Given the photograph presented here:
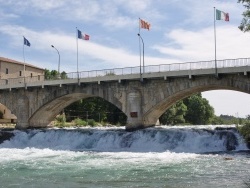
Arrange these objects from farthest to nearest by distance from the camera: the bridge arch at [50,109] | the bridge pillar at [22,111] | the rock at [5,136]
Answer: the bridge pillar at [22,111]
the bridge arch at [50,109]
the rock at [5,136]

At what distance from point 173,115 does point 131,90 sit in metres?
35.4

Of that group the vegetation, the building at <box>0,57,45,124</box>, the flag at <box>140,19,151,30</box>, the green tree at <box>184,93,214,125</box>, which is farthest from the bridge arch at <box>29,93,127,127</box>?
the green tree at <box>184,93,214,125</box>

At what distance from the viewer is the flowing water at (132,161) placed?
797 inches

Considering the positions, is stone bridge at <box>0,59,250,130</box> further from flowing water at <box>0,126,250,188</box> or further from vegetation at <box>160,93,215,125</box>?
vegetation at <box>160,93,215,125</box>

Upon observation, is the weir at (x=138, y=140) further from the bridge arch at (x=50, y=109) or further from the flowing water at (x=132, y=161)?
the bridge arch at (x=50, y=109)

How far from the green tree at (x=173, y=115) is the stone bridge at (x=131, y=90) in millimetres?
27154

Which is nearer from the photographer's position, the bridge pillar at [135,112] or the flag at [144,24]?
the flag at [144,24]

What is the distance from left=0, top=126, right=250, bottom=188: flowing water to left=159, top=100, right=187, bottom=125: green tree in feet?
116

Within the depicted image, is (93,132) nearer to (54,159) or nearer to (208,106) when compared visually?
(54,159)

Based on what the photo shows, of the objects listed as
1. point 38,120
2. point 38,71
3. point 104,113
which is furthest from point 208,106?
point 38,120

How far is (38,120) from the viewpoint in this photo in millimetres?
55219

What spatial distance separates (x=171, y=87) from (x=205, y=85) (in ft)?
12.1

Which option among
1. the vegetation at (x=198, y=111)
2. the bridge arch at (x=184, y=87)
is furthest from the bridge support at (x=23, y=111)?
the vegetation at (x=198, y=111)

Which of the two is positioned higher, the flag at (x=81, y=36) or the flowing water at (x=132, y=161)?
the flag at (x=81, y=36)
